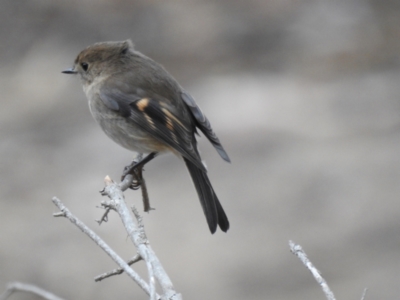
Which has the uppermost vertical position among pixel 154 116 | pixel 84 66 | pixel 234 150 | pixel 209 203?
pixel 234 150

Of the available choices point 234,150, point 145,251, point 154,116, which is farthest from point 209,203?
point 234,150

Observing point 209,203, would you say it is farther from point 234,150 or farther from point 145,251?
point 234,150

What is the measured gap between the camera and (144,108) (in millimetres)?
4258

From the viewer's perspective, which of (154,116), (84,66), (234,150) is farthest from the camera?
(234,150)

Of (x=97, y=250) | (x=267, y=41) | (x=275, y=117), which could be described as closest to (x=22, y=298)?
(x=97, y=250)

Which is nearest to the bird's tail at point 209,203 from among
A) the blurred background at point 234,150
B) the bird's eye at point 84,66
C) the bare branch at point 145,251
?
the bare branch at point 145,251

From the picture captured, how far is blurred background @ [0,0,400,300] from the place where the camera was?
7.35m

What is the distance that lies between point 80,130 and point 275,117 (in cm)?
279

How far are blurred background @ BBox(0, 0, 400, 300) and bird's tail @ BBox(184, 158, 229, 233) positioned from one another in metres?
3.18

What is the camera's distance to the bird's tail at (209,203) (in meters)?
3.86

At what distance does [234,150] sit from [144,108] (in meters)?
4.85

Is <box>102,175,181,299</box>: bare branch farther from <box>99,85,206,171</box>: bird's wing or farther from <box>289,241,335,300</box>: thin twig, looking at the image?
<box>99,85,206,171</box>: bird's wing

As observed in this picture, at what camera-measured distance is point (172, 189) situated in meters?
8.41

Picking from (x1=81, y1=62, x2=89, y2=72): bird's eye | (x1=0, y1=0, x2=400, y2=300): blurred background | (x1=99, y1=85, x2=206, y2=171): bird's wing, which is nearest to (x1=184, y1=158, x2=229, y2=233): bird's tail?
(x1=99, y1=85, x2=206, y2=171): bird's wing
